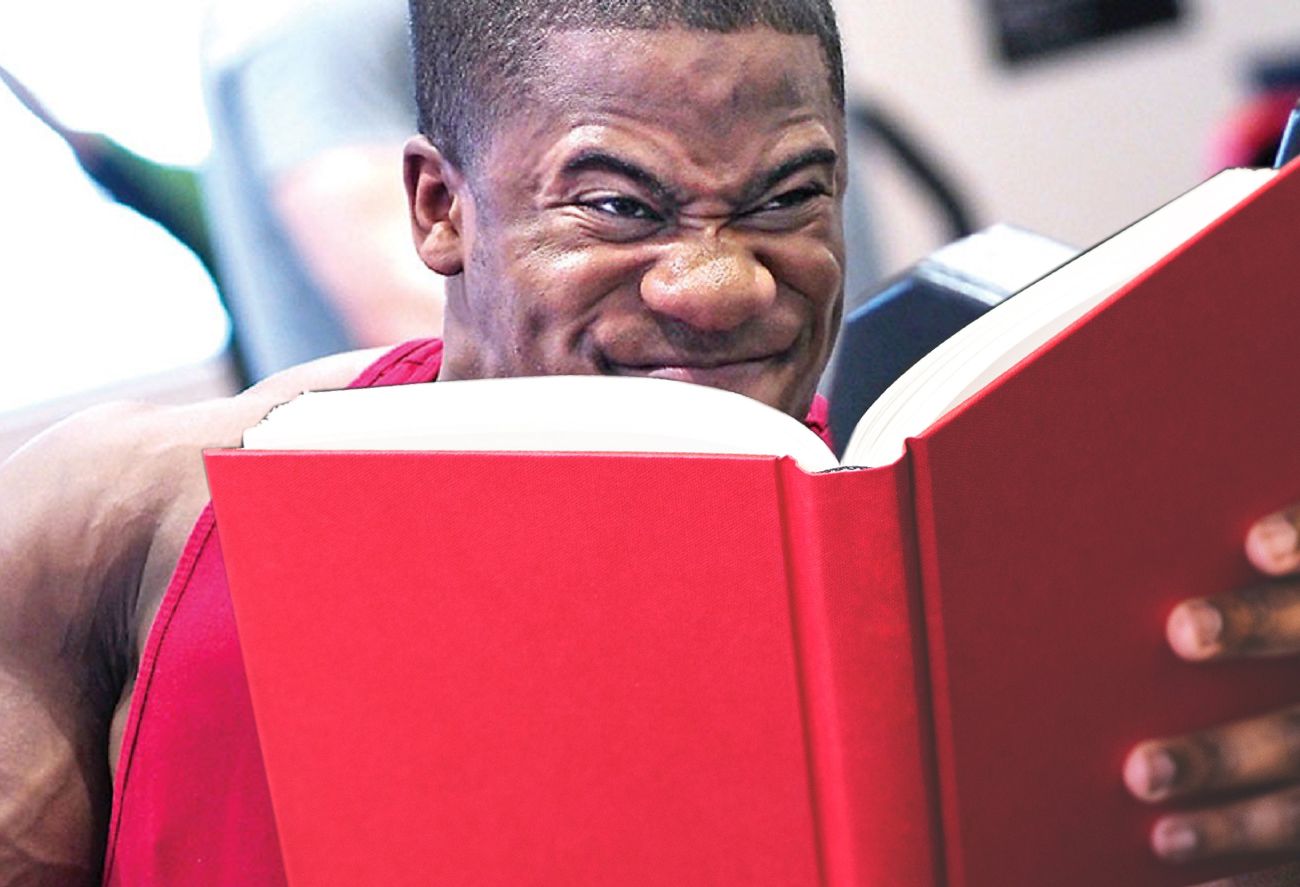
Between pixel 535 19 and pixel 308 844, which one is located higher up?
pixel 535 19

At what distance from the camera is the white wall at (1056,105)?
8.00 ft

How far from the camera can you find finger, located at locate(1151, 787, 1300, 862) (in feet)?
2.43

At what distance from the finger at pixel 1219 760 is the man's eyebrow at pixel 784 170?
35 centimetres

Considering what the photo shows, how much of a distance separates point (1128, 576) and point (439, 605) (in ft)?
0.93

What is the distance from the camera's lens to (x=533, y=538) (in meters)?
0.66

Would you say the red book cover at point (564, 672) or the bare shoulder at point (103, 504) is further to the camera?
the bare shoulder at point (103, 504)

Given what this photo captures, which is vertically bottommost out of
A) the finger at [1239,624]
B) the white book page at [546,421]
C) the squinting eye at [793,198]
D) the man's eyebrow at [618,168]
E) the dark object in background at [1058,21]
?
the finger at [1239,624]

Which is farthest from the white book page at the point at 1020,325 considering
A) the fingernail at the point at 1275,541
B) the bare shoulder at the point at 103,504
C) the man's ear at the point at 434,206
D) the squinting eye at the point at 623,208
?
the bare shoulder at the point at 103,504

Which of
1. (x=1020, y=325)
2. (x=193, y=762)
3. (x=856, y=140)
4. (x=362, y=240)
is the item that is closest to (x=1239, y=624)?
(x=1020, y=325)

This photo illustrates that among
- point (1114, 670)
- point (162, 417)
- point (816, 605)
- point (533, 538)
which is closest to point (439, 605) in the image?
point (533, 538)

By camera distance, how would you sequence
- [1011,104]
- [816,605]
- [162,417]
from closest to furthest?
[816,605], [162,417], [1011,104]

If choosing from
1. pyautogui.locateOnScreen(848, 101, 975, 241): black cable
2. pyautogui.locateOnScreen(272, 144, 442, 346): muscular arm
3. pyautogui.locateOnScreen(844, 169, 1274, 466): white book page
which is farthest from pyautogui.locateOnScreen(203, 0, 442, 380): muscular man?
pyautogui.locateOnScreen(844, 169, 1274, 466): white book page

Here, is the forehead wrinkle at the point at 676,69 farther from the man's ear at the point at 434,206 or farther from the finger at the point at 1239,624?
the finger at the point at 1239,624

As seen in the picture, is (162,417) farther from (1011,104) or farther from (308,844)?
(1011,104)
